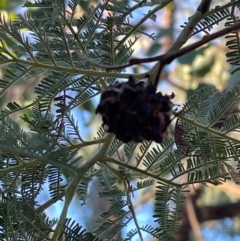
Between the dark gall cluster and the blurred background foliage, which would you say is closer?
the dark gall cluster

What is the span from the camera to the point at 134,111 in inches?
14.0

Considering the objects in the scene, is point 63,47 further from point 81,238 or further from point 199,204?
point 199,204

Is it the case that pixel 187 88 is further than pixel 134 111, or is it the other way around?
pixel 187 88

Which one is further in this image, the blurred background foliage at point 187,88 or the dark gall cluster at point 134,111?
the blurred background foliage at point 187,88

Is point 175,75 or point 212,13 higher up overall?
point 175,75

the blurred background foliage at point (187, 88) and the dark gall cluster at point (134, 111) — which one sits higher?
the blurred background foliage at point (187, 88)

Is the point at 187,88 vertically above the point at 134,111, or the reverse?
the point at 187,88

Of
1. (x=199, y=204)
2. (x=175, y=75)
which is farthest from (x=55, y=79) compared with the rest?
(x=175, y=75)

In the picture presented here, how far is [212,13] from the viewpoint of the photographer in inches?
19.0

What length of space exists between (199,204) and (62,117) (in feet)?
4.36

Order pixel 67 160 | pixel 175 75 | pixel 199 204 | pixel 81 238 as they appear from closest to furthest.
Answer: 1. pixel 67 160
2. pixel 81 238
3. pixel 199 204
4. pixel 175 75

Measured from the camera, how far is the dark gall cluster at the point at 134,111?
36 cm

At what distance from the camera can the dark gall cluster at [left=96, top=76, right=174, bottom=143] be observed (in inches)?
14.1

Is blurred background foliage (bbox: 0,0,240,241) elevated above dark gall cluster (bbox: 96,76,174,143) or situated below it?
above
